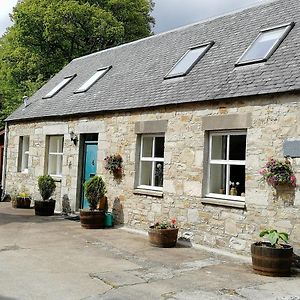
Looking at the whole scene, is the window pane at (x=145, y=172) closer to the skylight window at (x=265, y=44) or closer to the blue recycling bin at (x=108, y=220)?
the blue recycling bin at (x=108, y=220)

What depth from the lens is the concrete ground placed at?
582cm

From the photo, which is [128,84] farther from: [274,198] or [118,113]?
[274,198]

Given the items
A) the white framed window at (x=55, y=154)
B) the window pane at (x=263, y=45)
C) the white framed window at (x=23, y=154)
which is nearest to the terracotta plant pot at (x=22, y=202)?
the white framed window at (x=55, y=154)

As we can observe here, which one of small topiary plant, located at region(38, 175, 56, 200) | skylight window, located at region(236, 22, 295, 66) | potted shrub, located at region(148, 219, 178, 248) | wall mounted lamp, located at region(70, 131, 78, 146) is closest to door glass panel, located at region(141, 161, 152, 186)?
potted shrub, located at region(148, 219, 178, 248)

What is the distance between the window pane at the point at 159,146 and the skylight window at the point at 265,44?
2.61 meters

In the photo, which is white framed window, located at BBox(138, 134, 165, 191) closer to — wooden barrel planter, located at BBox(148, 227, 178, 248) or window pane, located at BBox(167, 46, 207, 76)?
wooden barrel planter, located at BBox(148, 227, 178, 248)

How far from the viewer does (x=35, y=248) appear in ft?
28.5

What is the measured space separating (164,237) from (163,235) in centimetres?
5

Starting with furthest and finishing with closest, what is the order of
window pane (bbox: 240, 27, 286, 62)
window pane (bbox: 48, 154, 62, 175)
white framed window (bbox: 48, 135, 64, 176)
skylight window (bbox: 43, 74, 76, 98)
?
skylight window (bbox: 43, 74, 76, 98) < window pane (bbox: 48, 154, 62, 175) < white framed window (bbox: 48, 135, 64, 176) < window pane (bbox: 240, 27, 286, 62)

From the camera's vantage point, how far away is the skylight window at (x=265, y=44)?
941cm

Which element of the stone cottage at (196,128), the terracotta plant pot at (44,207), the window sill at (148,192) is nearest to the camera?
the stone cottage at (196,128)

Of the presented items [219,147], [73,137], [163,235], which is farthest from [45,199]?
[219,147]

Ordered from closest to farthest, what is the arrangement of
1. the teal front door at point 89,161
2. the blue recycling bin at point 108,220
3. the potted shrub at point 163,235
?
the potted shrub at point 163,235 < the blue recycling bin at point 108,220 < the teal front door at point 89,161

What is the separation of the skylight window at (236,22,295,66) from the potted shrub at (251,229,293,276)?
401cm
